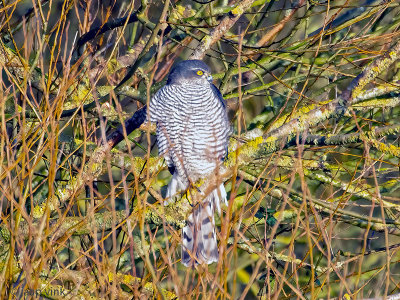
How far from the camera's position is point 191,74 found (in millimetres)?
5141

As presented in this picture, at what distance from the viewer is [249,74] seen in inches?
249

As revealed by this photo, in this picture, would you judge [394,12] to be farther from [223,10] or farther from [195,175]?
[195,175]

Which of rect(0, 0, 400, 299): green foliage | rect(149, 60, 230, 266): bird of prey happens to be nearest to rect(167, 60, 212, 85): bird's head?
rect(149, 60, 230, 266): bird of prey

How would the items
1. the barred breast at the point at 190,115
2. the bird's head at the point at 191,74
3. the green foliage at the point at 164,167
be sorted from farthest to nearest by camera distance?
the barred breast at the point at 190,115
the bird's head at the point at 191,74
the green foliage at the point at 164,167

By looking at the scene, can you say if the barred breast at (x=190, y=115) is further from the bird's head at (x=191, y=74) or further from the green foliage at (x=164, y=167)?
the green foliage at (x=164, y=167)

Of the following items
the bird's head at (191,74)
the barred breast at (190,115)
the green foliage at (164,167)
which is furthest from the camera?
the barred breast at (190,115)

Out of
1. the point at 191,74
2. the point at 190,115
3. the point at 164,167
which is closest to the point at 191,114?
the point at 190,115

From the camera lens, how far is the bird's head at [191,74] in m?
5.05

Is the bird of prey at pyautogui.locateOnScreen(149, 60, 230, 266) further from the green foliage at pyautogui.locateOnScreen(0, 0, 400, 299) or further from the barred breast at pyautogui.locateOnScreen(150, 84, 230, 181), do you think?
the green foliage at pyautogui.locateOnScreen(0, 0, 400, 299)

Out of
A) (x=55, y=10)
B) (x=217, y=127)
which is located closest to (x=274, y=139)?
(x=217, y=127)

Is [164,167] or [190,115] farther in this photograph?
[164,167]

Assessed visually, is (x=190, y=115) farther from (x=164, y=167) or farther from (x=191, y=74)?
(x=164, y=167)

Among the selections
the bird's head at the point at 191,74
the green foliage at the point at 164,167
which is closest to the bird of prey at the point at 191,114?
the bird's head at the point at 191,74

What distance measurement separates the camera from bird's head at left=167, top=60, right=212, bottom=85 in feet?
16.6
